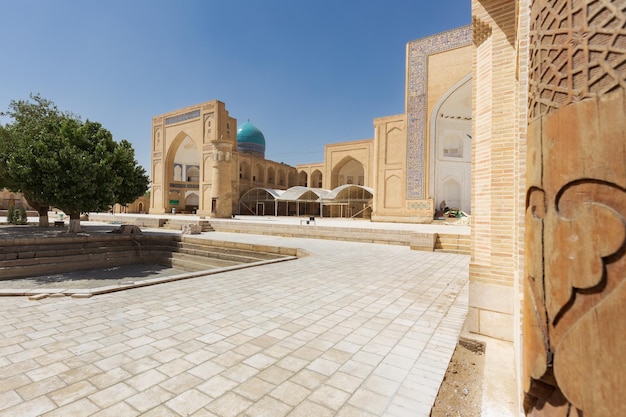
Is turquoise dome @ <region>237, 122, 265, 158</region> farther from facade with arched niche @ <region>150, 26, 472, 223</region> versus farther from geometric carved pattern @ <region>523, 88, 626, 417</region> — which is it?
geometric carved pattern @ <region>523, 88, 626, 417</region>

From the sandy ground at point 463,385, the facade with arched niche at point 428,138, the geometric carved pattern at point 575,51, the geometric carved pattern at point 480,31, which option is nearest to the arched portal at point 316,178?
the facade with arched niche at point 428,138

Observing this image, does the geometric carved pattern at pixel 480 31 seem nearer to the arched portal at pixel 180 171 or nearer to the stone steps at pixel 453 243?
the stone steps at pixel 453 243

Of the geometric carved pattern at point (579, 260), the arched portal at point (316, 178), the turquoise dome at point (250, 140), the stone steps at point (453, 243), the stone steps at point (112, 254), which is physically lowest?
the stone steps at point (112, 254)

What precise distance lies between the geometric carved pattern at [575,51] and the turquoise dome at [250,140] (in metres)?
35.7

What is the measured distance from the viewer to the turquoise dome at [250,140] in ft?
116

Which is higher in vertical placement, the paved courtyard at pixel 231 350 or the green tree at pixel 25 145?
the green tree at pixel 25 145

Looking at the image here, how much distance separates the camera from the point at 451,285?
498cm

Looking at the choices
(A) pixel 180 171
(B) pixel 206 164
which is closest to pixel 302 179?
(A) pixel 180 171

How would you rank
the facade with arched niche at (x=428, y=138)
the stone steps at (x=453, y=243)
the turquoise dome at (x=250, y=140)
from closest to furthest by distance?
the stone steps at (x=453, y=243) → the facade with arched niche at (x=428, y=138) → the turquoise dome at (x=250, y=140)

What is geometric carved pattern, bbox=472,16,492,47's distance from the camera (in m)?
3.31

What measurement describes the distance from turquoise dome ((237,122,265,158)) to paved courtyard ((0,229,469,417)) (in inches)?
1262

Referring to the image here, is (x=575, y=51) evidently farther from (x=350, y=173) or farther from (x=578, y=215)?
(x=350, y=173)

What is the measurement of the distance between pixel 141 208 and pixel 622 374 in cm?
3986

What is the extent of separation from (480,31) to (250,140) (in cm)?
3389
